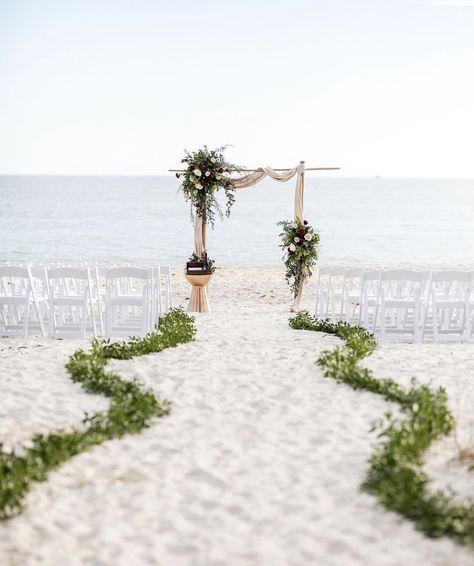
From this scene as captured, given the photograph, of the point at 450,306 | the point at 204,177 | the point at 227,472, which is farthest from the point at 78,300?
the point at 227,472

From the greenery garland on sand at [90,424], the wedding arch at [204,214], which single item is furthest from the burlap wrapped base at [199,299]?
the greenery garland on sand at [90,424]

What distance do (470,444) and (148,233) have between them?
43453 mm

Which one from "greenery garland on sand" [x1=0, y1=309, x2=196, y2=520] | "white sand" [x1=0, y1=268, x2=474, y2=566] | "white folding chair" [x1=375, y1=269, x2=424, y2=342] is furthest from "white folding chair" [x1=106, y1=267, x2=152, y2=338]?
"white folding chair" [x1=375, y1=269, x2=424, y2=342]

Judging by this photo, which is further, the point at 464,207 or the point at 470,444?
the point at 464,207

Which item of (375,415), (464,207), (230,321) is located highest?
(375,415)

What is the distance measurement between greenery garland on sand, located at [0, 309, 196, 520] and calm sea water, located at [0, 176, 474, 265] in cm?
2524

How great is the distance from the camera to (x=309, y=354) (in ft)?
26.8

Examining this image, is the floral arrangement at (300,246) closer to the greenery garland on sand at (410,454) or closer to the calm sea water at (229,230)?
the greenery garland on sand at (410,454)

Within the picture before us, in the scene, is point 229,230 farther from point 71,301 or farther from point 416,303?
point 416,303

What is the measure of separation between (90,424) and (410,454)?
2234mm

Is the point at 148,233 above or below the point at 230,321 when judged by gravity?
below

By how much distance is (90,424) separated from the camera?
18.5 feet

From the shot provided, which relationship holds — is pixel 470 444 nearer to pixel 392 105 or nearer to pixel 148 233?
pixel 148 233

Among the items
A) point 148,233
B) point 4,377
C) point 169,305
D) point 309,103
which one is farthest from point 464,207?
point 4,377
